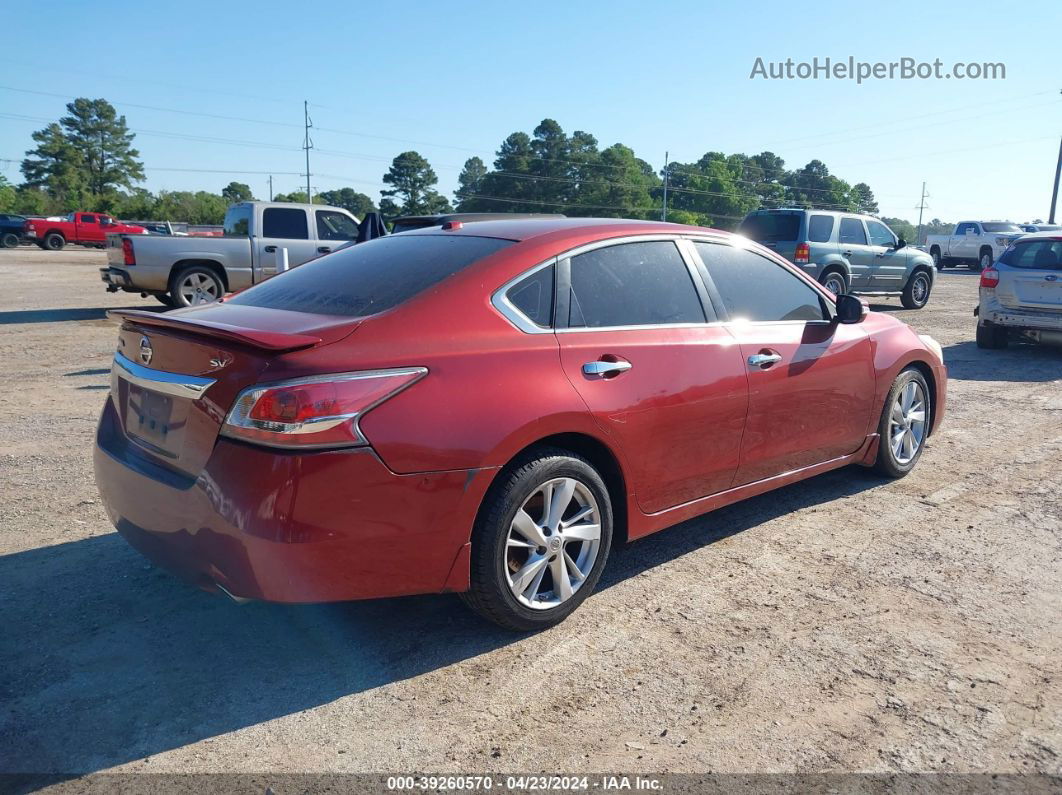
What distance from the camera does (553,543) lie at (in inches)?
131

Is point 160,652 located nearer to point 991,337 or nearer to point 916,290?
point 991,337

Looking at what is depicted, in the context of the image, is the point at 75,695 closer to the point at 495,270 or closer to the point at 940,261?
the point at 495,270

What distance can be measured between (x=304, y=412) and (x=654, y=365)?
1626 millimetres

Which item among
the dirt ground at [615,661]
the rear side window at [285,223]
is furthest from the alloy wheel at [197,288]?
the dirt ground at [615,661]

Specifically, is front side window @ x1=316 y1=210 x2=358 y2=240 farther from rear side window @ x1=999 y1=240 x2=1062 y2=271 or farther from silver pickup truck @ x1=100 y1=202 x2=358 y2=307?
rear side window @ x1=999 y1=240 x2=1062 y2=271

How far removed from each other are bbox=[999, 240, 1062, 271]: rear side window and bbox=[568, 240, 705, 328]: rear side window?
8461mm

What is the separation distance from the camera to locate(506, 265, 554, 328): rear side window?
11.1 feet

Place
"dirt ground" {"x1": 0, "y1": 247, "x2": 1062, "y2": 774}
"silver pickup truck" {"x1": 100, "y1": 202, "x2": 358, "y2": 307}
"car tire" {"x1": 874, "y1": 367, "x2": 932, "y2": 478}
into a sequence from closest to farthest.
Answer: "dirt ground" {"x1": 0, "y1": 247, "x2": 1062, "y2": 774} → "car tire" {"x1": 874, "y1": 367, "x2": 932, "y2": 478} → "silver pickup truck" {"x1": 100, "y1": 202, "x2": 358, "y2": 307}

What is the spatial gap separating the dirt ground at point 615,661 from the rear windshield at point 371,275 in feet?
4.40

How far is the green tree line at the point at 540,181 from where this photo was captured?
86750mm

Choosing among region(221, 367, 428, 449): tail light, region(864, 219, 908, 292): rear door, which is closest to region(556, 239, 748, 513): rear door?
region(221, 367, 428, 449): tail light

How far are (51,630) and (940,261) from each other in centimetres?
3984

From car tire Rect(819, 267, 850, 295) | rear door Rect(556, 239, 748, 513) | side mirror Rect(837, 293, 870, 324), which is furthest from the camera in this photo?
car tire Rect(819, 267, 850, 295)

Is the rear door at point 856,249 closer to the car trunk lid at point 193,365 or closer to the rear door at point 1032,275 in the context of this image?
the rear door at point 1032,275
